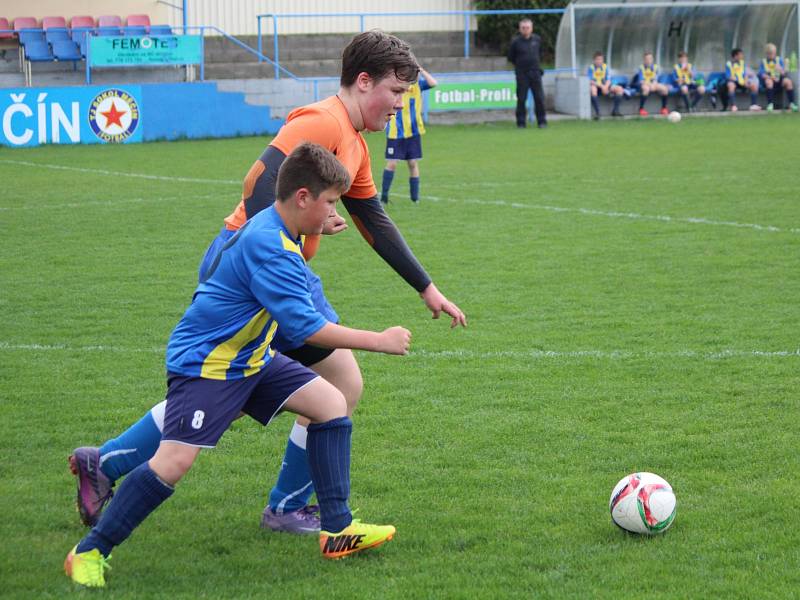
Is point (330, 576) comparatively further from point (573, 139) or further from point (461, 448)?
point (573, 139)

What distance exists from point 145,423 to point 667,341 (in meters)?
3.72

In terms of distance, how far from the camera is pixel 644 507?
394 cm

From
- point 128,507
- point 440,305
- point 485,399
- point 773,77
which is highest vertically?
point 773,77

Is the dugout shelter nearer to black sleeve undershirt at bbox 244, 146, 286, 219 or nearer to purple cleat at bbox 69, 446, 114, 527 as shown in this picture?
black sleeve undershirt at bbox 244, 146, 286, 219

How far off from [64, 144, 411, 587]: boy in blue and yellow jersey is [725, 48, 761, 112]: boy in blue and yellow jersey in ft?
82.6

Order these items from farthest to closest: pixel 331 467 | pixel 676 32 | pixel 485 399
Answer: pixel 676 32 < pixel 485 399 < pixel 331 467

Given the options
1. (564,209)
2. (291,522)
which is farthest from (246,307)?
(564,209)

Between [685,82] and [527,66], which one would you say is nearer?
[527,66]

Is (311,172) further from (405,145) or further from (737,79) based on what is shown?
(737,79)

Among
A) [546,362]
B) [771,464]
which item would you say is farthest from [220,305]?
[546,362]

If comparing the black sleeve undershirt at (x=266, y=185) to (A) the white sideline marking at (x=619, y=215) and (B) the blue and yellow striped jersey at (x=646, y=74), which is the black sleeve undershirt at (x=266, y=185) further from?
(B) the blue and yellow striped jersey at (x=646, y=74)

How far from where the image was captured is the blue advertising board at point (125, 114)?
20.2m

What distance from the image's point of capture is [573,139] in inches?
818

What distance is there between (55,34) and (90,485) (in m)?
21.7
